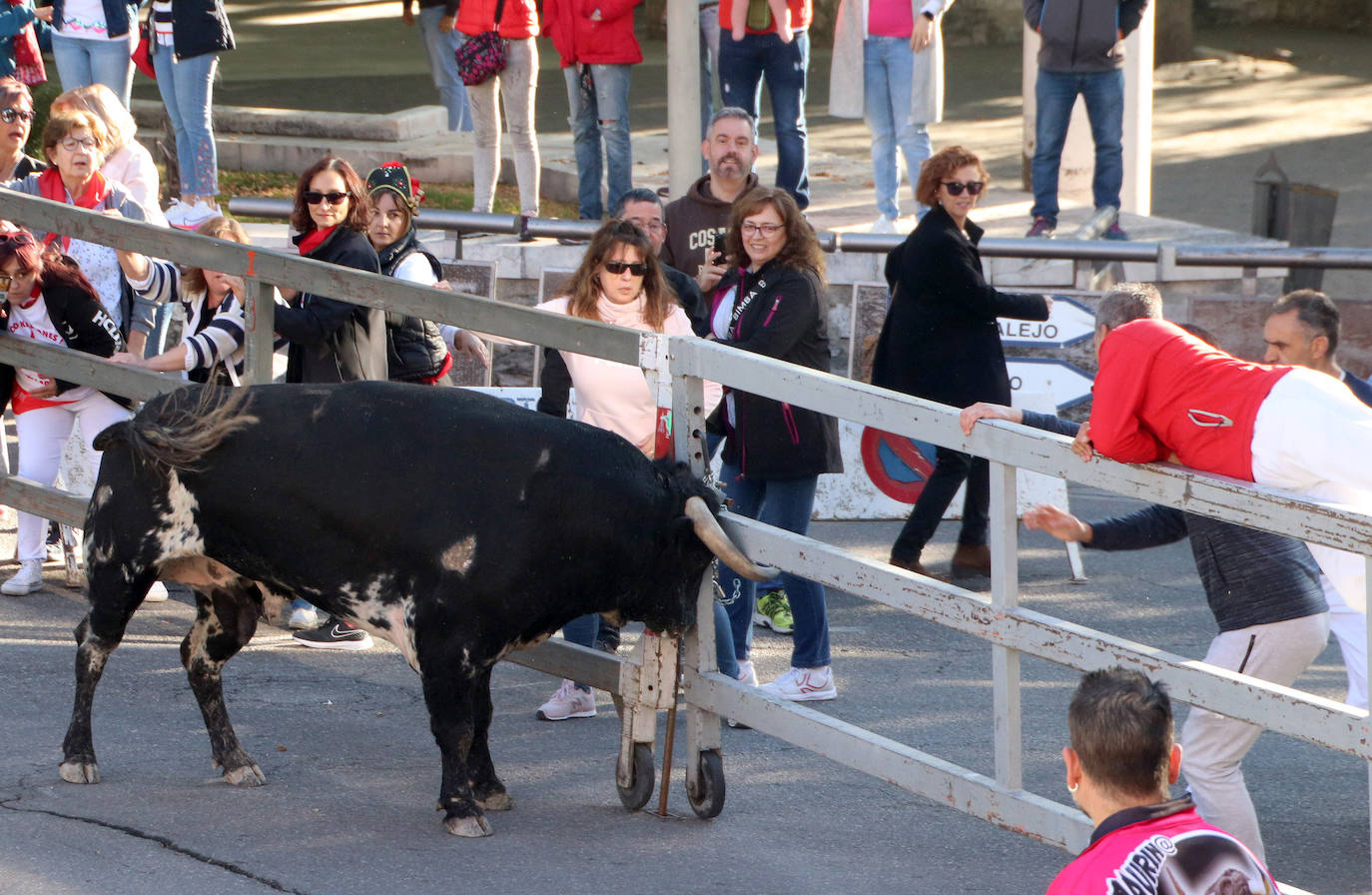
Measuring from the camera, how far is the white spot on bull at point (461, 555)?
4.34 metres

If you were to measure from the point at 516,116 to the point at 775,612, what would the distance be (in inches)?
170

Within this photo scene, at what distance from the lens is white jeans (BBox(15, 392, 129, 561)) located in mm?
6445

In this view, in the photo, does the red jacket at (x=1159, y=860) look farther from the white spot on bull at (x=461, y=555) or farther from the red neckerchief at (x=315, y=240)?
the red neckerchief at (x=315, y=240)

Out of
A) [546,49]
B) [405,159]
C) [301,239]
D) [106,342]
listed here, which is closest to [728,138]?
[301,239]

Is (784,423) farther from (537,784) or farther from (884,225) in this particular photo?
(884,225)

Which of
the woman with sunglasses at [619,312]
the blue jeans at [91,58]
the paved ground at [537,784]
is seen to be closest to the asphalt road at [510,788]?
the paved ground at [537,784]

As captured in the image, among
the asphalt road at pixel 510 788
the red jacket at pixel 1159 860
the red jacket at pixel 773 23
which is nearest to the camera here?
the red jacket at pixel 1159 860

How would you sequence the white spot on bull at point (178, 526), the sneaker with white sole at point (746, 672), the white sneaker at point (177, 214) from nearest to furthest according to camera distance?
the white spot on bull at point (178, 526) → the sneaker with white sole at point (746, 672) → the white sneaker at point (177, 214)

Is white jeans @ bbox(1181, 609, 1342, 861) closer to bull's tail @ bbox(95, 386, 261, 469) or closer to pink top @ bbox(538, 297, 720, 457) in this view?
pink top @ bbox(538, 297, 720, 457)

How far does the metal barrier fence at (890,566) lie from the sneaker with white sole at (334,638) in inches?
52.3

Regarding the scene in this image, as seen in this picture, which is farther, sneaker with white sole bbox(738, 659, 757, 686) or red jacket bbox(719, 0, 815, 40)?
red jacket bbox(719, 0, 815, 40)

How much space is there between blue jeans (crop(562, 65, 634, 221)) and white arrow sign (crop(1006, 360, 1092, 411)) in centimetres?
264

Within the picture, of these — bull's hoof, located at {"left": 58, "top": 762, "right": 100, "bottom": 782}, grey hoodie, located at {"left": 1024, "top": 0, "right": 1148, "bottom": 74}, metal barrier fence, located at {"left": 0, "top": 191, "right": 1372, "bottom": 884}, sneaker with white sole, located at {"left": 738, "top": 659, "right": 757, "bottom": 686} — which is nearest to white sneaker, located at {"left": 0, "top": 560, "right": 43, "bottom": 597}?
metal barrier fence, located at {"left": 0, "top": 191, "right": 1372, "bottom": 884}

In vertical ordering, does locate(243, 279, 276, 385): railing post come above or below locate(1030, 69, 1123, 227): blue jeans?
below
